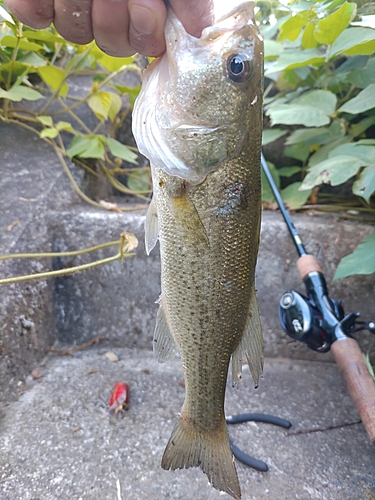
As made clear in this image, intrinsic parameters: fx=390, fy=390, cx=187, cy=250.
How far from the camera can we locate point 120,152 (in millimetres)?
2557

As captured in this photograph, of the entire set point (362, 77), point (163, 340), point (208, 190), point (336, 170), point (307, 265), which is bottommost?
point (163, 340)

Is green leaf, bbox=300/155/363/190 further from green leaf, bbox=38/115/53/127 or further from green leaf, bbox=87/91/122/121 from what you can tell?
green leaf, bbox=38/115/53/127

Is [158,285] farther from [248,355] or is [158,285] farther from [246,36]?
[246,36]

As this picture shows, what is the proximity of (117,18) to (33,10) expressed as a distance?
20 cm

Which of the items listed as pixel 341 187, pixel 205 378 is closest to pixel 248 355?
pixel 205 378

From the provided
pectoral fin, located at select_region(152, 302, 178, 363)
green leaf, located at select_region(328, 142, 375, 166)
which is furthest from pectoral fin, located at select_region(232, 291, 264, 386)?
green leaf, located at select_region(328, 142, 375, 166)

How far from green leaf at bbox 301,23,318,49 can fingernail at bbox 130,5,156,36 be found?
180cm

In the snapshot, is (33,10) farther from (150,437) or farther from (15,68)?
(15,68)

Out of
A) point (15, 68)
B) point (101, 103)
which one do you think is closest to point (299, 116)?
point (101, 103)

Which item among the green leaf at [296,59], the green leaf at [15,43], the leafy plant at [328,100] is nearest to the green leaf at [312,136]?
the leafy plant at [328,100]

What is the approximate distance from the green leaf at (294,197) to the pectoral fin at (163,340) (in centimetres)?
158

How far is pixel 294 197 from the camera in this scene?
8.45ft

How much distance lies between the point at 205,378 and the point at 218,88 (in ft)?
2.74

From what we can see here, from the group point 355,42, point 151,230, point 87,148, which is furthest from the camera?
point 87,148
